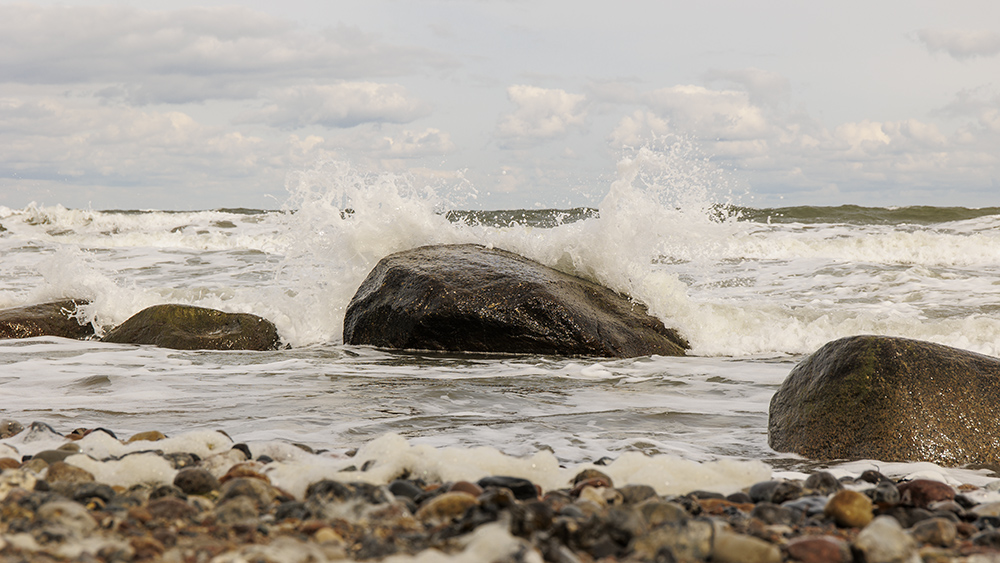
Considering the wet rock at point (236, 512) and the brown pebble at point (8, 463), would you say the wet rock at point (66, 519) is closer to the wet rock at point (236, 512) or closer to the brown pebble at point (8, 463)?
the wet rock at point (236, 512)

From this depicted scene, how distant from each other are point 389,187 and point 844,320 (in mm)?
5097

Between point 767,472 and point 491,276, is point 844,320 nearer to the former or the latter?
point 491,276

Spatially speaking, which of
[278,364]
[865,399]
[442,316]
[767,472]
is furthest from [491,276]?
[767,472]

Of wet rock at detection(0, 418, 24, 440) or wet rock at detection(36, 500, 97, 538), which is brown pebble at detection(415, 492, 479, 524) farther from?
wet rock at detection(0, 418, 24, 440)

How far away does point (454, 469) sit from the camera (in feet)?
7.97

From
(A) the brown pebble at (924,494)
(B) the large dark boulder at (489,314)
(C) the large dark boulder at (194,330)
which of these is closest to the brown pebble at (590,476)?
(A) the brown pebble at (924,494)

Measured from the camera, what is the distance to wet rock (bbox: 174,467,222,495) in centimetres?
222

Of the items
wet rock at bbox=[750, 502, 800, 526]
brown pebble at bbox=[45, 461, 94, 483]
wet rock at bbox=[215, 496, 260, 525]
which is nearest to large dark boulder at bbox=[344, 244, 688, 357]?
brown pebble at bbox=[45, 461, 94, 483]

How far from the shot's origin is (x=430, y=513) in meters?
1.87

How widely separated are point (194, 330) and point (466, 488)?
18.2 ft

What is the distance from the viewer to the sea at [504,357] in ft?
11.1

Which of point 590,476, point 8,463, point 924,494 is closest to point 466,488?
point 590,476

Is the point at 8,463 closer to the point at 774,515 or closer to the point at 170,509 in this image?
the point at 170,509

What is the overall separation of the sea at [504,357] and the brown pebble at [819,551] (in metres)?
0.81
